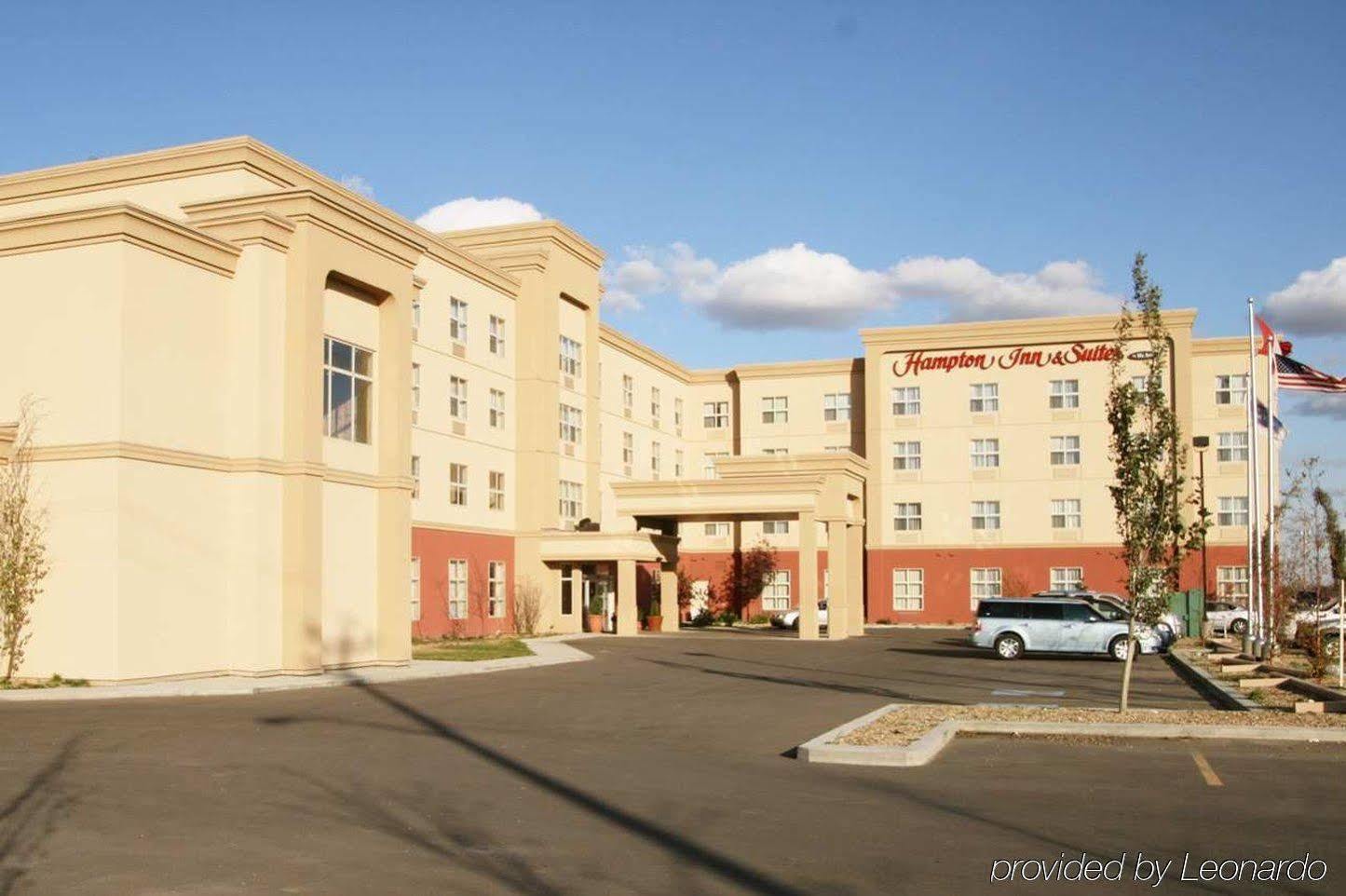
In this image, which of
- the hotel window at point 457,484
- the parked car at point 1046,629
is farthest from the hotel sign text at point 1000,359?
the parked car at point 1046,629

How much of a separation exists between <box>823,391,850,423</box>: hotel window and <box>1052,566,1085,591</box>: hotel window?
13.1 metres

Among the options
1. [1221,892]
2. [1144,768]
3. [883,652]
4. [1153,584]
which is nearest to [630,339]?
[883,652]

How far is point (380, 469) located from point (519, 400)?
20297 millimetres

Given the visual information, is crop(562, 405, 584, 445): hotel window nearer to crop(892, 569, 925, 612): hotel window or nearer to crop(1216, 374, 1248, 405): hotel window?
crop(892, 569, 925, 612): hotel window

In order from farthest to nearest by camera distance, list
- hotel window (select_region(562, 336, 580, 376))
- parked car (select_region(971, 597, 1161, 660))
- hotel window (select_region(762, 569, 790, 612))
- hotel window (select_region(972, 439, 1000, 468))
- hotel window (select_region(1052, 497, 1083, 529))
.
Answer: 1. hotel window (select_region(762, 569, 790, 612))
2. hotel window (select_region(972, 439, 1000, 468))
3. hotel window (select_region(1052, 497, 1083, 529))
4. hotel window (select_region(562, 336, 580, 376))
5. parked car (select_region(971, 597, 1161, 660))

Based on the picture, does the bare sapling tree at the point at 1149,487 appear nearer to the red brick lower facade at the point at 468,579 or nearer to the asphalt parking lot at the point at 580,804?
the asphalt parking lot at the point at 580,804

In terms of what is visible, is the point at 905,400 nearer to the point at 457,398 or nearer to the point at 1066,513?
the point at 1066,513

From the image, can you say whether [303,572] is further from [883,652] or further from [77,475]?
[883,652]

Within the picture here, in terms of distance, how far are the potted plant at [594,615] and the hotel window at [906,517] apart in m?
18.4

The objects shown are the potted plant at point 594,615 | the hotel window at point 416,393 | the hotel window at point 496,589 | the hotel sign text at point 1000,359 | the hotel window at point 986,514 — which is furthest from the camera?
the hotel window at point 986,514

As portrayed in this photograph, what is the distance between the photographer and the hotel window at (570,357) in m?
54.6

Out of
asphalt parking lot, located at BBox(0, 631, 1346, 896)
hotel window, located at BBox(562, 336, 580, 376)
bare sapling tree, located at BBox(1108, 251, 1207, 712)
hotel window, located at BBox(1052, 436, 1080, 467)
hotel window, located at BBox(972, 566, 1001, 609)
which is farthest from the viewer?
hotel window, located at BBox(972, 566, 1001, 609)

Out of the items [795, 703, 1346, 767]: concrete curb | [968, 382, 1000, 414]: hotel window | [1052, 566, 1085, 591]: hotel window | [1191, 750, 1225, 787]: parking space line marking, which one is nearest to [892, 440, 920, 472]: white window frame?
[968, 382, 1000, 414]: hotel window

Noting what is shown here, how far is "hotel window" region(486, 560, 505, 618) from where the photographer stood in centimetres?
4938
